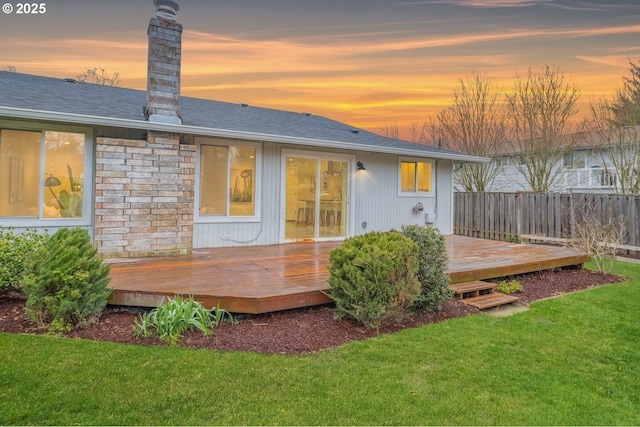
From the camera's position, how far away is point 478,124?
15398 millimetres

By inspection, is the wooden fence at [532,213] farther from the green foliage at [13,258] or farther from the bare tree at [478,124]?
the green foliage at [13,258]

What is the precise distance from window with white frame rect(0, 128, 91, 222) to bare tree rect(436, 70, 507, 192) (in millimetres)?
13100

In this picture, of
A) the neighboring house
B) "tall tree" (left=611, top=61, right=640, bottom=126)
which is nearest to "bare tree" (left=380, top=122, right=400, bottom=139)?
the neighboring house

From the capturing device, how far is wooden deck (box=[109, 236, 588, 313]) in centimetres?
398

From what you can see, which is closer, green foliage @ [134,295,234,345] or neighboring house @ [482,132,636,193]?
green foliage @ [134,295,234,345]

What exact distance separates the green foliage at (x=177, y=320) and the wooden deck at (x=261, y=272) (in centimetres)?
16

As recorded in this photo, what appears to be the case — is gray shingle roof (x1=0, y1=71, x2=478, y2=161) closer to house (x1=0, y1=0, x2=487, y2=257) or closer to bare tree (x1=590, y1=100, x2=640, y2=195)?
house (x1=0, y1=0, x2=487, y2=257)

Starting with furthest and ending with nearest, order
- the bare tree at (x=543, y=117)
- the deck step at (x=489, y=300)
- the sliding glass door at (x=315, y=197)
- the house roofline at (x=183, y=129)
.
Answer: the bare tree at (x=543, y=117), the sliding glass door at (x=315, y=197), the house roofline at (x=183, y=129), the deck step at (x=489, y=300)

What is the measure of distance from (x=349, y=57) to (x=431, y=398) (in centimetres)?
1035

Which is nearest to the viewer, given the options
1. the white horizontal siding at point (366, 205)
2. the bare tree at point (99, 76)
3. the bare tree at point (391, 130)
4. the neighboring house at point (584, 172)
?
the white horizontal siding at point (366, 205)

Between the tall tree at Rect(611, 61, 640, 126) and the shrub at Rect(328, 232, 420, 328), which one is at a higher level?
the tall tree at Rect(611, 61, 640, 126)

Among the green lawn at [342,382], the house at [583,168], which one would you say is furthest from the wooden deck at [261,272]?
the house at [583,168]

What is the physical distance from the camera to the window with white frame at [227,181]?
7336 mm

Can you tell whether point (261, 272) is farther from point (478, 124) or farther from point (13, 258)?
point (478, 124)
